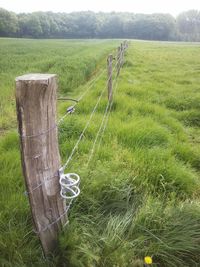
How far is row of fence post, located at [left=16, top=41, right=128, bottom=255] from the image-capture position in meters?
1.49

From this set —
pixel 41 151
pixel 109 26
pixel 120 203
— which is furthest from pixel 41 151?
pixel 109 26

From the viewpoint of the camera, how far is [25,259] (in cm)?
197

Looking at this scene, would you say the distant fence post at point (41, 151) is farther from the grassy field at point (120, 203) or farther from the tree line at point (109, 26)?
the tree line at point (109, 26)

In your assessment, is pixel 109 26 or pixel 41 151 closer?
pixel 41 151

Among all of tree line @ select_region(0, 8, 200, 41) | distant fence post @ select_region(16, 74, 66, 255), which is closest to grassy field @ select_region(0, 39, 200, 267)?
distant fence post @ select_region(16, 74, 66, 255)

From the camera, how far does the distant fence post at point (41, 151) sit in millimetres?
1494

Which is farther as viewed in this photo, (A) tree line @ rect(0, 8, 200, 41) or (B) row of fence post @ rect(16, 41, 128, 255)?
(A) tree line @ rect(0, 8, 200, 41)

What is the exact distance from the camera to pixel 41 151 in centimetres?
167

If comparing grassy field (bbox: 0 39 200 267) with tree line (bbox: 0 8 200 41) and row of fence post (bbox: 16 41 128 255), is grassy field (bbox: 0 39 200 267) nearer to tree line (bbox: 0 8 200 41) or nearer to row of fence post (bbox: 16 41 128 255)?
row of fence post (bbox: 16 41 128 255)

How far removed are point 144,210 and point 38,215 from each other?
109cm

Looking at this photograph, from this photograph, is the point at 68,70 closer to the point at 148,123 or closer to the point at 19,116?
the point at 148,123

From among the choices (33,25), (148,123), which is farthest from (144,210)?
(33,25)

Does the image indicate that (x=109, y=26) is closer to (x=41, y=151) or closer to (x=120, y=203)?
(x=120, y=203)

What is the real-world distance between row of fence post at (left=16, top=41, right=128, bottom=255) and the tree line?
96.2 metres
